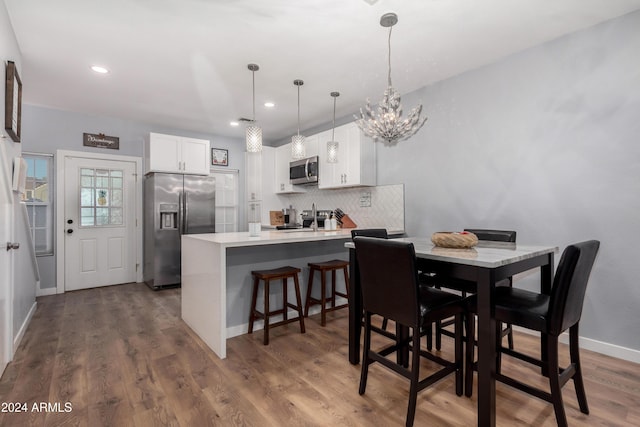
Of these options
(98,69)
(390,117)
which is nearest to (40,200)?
(98,69)

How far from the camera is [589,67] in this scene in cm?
248

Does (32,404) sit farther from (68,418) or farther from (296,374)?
(296,374)

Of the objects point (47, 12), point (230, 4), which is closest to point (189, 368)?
point (230, 4)

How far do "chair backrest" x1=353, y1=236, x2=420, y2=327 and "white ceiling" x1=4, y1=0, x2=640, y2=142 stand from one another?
1.65m

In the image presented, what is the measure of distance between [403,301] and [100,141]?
16.2 feet

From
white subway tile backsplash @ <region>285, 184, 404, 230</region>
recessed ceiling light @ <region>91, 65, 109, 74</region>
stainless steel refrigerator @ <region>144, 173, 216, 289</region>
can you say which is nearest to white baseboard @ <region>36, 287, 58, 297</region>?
stainless steel refrigerator @ <region>144, 173, 216, 289</region>

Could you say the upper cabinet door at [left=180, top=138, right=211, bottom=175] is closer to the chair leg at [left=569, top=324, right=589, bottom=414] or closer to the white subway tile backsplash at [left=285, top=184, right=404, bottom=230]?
the white subway tile backsplash at [left=285, top=184, right=404, bottom=230]

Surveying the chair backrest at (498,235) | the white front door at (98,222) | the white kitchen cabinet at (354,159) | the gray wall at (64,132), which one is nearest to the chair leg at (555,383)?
the chair backrest at (498,235)

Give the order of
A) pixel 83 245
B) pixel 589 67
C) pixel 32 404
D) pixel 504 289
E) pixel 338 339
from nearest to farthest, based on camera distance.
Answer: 1. pixel 32 404
2. pixel 504 289
3. pixel 589 67
4. pixel 338 339
5. pixel 83 245

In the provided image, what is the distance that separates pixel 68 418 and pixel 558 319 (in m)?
2.56

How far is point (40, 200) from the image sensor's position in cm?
427

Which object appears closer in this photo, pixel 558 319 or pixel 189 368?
pixel 558 319

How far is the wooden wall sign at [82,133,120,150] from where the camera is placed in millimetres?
4516

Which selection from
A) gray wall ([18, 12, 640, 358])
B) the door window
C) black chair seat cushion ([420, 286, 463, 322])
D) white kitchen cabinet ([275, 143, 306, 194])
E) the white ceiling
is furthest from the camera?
white kitchen cabinet ([275, 143, 306, 194])
